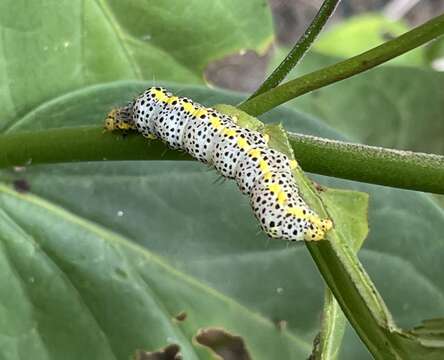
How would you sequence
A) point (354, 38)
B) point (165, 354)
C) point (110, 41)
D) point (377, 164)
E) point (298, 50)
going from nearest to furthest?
1. point (377, 164)
2. point (298, 50)
3. point (165, 354)
4. point (110, 41)
5. point (354, 38)

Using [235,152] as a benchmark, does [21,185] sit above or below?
above

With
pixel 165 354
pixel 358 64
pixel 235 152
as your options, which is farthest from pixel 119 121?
pixel 165 354

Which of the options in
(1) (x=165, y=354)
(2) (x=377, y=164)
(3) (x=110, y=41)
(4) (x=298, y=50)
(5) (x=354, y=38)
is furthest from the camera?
(5) (x=354, y=38)

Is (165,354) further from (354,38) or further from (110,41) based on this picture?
(354,38)

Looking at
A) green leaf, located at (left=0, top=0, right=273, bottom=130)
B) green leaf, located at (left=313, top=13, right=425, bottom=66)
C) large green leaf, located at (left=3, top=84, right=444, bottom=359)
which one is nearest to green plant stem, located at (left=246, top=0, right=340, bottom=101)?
large green leaf, located at (left=3, top=84, right=444, bottom=359)

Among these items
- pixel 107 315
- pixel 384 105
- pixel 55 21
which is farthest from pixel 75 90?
pixel 384 105

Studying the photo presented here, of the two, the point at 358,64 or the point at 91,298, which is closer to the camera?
the point at 358,64
